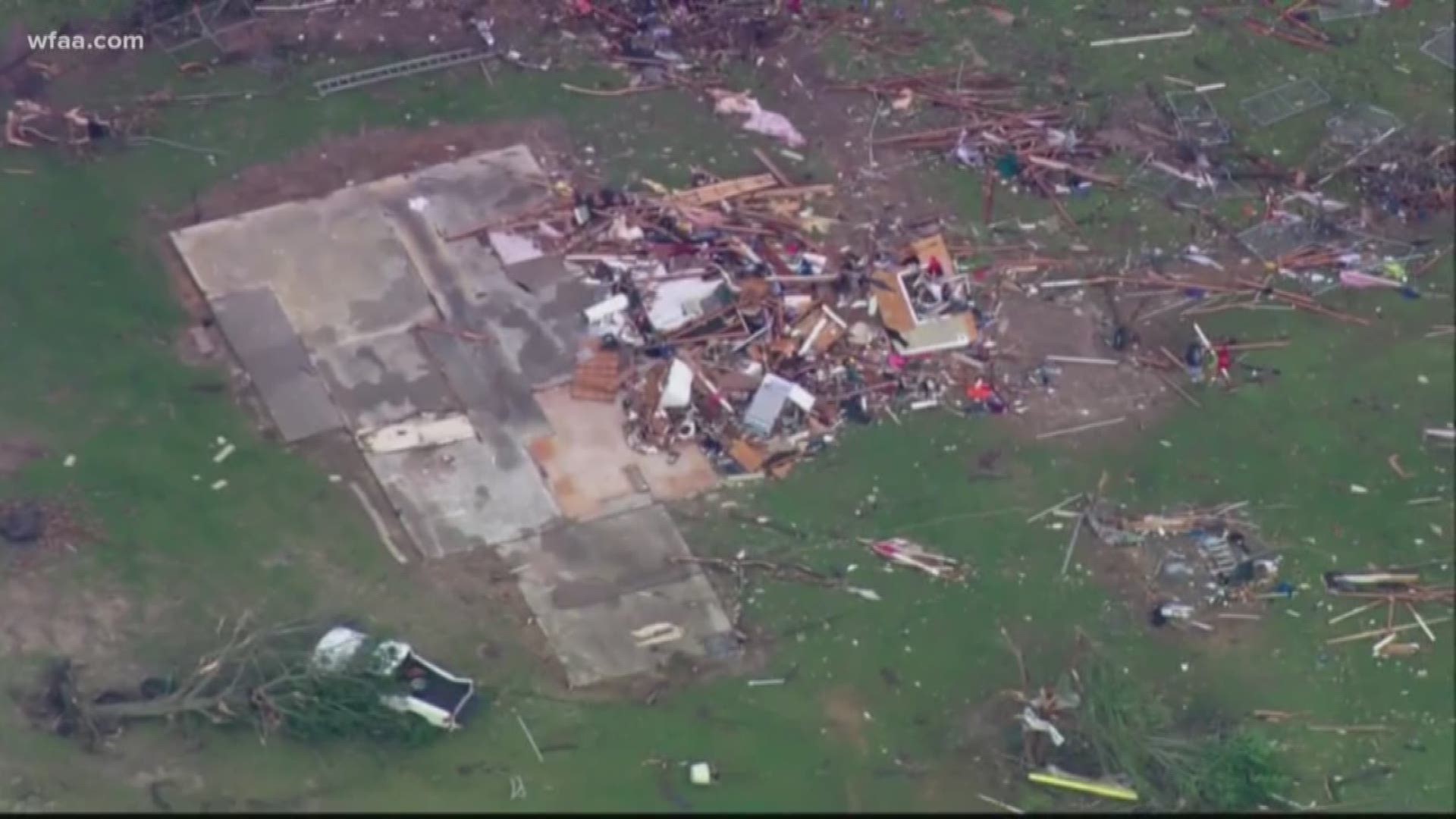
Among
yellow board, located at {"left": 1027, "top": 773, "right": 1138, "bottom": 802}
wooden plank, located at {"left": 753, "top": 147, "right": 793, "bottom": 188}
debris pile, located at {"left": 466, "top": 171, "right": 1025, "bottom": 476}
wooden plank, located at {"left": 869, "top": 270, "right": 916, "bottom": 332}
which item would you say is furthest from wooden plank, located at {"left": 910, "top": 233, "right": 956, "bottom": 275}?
yellow board, located at {"left": 1027, "top": 773, "right": 1138, "bottom": 802}

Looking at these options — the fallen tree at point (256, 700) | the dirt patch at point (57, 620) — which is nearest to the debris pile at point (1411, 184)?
the fallen tree at point (256, 700)

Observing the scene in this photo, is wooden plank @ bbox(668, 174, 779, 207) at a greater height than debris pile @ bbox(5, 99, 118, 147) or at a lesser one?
lesser

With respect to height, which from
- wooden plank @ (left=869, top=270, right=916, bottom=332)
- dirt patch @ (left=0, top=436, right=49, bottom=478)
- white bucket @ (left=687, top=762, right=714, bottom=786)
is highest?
wooden plank @ (left=869, top=270, right=916, bottom=332)

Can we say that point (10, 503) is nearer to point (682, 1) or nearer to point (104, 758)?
point (104, 758)

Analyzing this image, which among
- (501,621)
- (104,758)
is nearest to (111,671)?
(104,758)

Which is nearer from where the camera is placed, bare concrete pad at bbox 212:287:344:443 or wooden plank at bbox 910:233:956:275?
bare concrete pad at bbox 212:287:344:443

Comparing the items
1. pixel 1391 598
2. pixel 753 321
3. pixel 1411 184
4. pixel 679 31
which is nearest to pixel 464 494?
pixel 753 321

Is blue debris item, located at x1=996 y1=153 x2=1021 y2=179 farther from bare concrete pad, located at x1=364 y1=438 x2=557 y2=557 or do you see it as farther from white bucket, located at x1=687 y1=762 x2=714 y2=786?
white bucket, located at x1=687 y1=762 x2=714 y2=786
